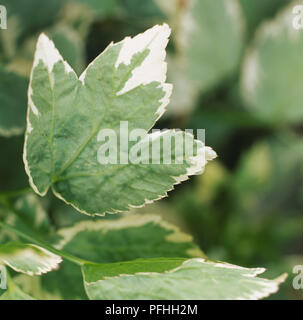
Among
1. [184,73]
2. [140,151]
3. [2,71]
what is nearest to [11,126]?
[2,71]

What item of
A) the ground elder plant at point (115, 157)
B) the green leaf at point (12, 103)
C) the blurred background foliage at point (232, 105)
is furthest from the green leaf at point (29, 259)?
the blurred background foliage at point (232, 105)

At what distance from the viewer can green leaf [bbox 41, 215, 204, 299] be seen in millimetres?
394

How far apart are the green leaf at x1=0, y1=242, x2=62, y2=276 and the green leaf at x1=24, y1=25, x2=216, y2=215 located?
0.05 m

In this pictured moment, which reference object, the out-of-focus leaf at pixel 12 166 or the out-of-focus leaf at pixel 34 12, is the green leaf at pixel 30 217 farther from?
the out-of-focus leaf at pixel 34 12

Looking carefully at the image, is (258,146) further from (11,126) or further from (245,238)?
(11,126)

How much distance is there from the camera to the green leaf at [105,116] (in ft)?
1.00

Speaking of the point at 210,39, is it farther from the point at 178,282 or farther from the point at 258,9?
the point at 178,282

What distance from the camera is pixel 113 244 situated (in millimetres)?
408

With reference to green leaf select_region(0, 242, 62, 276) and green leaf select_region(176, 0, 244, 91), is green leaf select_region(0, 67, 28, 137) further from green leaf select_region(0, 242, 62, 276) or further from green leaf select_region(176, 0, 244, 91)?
green leaf select_region(176, 0, 244, 91)

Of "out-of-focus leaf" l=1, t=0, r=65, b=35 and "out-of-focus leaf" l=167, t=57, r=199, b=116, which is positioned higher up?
"out-of-focus leaf" l=1, t=0, r=65, b=35

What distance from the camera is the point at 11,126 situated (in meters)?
0.42

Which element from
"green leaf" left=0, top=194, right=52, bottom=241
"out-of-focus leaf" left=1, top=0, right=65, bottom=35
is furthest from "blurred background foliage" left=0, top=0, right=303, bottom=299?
"green leaf" left=0, top=194, right=52, bottom=241

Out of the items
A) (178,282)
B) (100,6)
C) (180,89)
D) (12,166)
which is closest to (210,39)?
(180,89)
